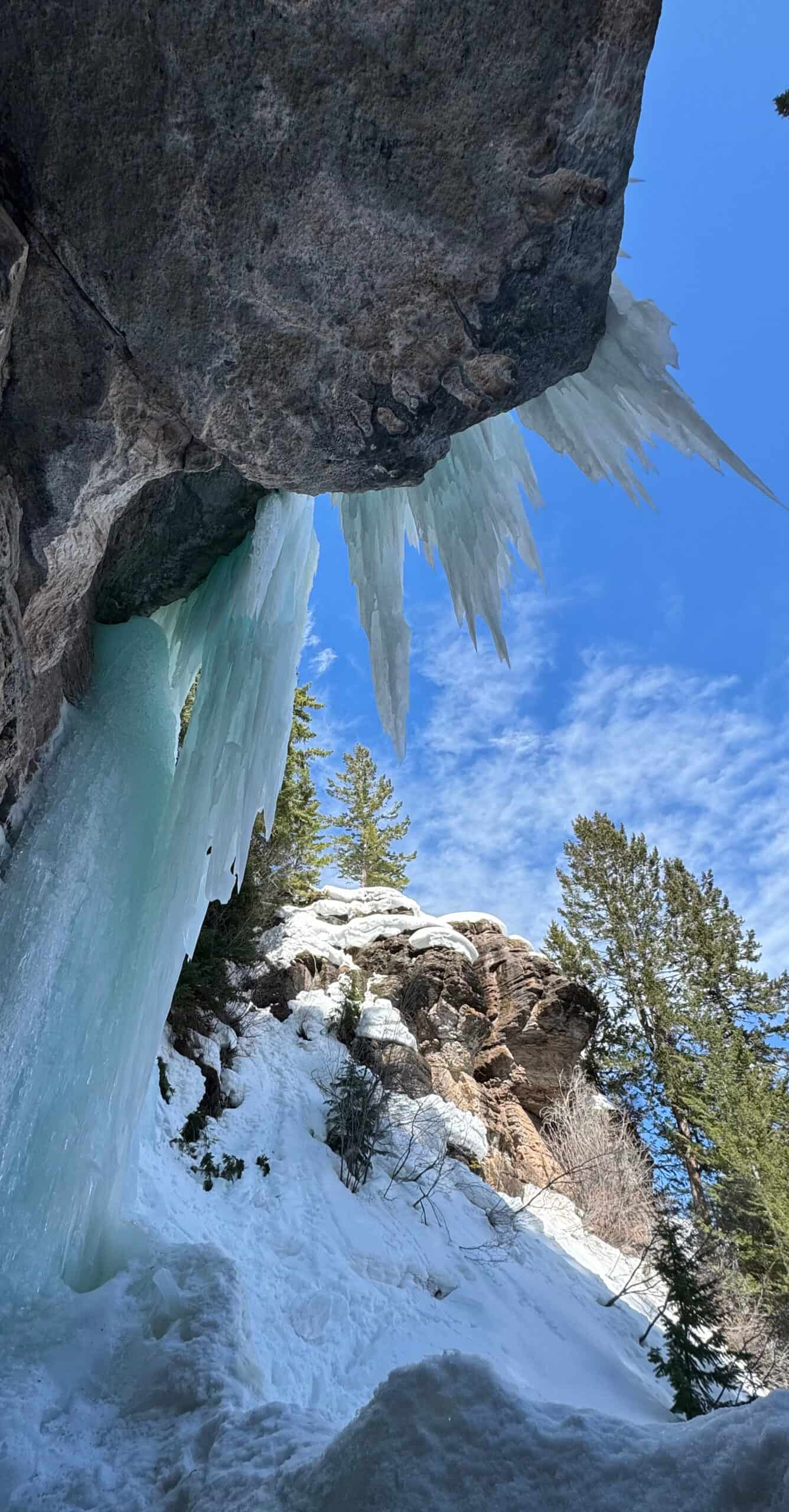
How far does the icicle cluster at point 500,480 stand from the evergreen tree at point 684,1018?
10.3m

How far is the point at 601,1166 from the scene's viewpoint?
416 inches

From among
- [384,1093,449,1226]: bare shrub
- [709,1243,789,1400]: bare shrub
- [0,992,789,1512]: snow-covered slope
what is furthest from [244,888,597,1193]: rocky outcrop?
[0,992,789,1512]: snow-covered slope

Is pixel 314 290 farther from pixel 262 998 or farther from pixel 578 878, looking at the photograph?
pixel 578 878

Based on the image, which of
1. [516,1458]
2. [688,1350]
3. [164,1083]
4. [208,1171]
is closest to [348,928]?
[164,1083]

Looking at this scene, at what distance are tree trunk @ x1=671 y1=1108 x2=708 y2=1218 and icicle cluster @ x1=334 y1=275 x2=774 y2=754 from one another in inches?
460

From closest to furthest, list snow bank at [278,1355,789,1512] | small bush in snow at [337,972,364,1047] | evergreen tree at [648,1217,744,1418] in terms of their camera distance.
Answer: snow bank at [278,1355,789,1512] → evergreen tree at [648,1217,744,1418] → small bush in snow at [337,972,364,1047]

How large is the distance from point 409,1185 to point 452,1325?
207 centimetres

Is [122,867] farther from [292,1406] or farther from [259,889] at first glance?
[259,889]

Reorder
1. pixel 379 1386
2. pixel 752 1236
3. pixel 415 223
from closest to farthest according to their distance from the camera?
pixel 379 1386 → pixel 415 223 → pixel 752 1236

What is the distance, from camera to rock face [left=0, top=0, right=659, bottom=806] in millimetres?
1558

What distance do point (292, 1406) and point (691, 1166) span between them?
13.0 metres

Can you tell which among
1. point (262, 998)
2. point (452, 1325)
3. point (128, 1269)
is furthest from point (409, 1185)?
point (128, 1269)

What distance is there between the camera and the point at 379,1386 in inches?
62.9

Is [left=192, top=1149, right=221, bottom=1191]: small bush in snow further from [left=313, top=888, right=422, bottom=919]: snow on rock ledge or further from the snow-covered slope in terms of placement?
[left=313, top=888, right=422, bottom=919]: snow on rock ledge
